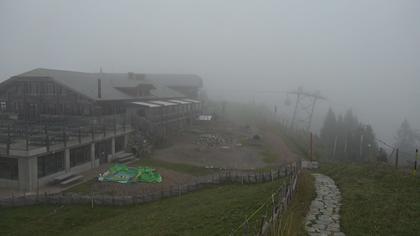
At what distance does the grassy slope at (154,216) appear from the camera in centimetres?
1284

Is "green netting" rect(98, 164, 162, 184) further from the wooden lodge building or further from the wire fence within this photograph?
the wire fence

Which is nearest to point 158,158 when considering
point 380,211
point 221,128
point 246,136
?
point 246,136

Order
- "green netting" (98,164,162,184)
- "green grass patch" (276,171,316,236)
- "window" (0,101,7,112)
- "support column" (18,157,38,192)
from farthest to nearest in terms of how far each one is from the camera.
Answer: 1. "window" (0,101,7,112)
2. "green netting" (98,164,162,184)
3. "support column" (18,157,38,192)
4. "green grass patch" (276,171,316,236)

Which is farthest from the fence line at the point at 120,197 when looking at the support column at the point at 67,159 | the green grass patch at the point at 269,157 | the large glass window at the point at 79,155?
the green grass patch at the point at 269,157

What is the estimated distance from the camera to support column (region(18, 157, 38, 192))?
22.2 meters

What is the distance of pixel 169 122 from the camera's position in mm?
45812

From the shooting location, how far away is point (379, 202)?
40.5 ft

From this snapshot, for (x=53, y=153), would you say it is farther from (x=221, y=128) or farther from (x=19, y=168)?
(x=221, y=128)

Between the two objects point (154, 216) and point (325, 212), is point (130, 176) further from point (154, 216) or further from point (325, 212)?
point (325, 212)

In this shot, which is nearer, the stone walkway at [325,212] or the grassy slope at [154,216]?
the stone walkway at [325,212]

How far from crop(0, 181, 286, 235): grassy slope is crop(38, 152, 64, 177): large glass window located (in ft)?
15.1

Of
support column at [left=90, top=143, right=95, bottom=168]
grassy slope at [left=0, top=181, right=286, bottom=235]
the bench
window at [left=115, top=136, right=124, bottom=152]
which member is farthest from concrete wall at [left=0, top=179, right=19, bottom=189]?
window at [left=115, top=136, right=124, bottom=152]

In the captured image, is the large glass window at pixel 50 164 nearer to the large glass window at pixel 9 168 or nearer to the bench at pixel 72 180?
the bench at pixel 72 180

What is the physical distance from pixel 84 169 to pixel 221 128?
27075 mm
